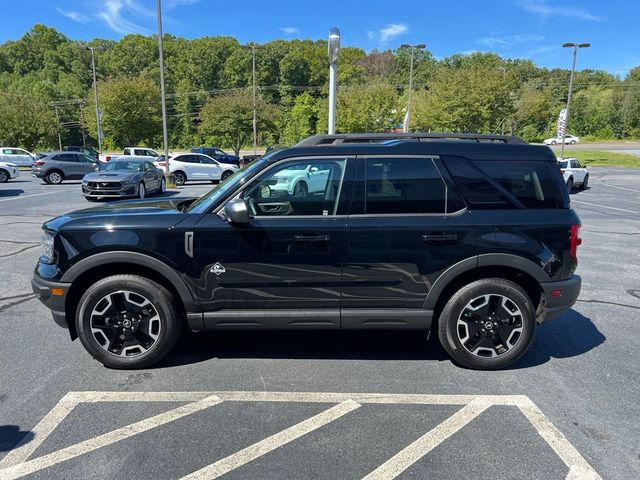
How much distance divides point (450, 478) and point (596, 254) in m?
7.10

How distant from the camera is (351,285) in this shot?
3.53m

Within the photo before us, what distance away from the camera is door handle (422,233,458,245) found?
3.48m

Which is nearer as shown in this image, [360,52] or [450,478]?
[450,478]

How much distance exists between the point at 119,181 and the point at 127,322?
12750 mm

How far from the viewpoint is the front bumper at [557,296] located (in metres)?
3.63

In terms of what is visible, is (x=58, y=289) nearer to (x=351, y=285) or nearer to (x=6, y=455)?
(x=6, y=455)

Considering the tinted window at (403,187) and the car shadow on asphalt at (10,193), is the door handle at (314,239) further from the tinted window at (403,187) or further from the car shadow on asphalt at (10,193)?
the car shadow on asphalt at (10,193)

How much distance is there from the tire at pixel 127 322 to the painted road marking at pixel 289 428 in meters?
0.39

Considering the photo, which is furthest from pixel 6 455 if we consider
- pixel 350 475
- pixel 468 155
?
pixel 468 155

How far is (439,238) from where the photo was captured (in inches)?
138

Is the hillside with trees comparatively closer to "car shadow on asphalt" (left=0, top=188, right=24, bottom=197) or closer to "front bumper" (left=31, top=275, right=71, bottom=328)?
"car shadow on asphalt" (left=0, top=188, right=24, bottom=197)

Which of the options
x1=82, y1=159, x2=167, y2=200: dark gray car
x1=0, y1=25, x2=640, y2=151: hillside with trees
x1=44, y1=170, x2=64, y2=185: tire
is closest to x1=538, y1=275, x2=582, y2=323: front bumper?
x1=82, y1=159, x2=167, y2=200: dark gray car

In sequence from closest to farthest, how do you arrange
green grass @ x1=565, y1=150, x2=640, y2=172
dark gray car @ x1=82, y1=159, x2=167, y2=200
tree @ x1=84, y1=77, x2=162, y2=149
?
dark gray car @ x1=82, y1=159, x2=167, y2=200 < green grass @ x1=565, y1=150, x2=640, y2=172 < tree @ x1=84, y1=77, x2=162, y2=149

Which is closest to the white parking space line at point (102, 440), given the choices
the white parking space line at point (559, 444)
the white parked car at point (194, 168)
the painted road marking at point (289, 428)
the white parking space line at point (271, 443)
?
the painted road marking at point (289, 428)
